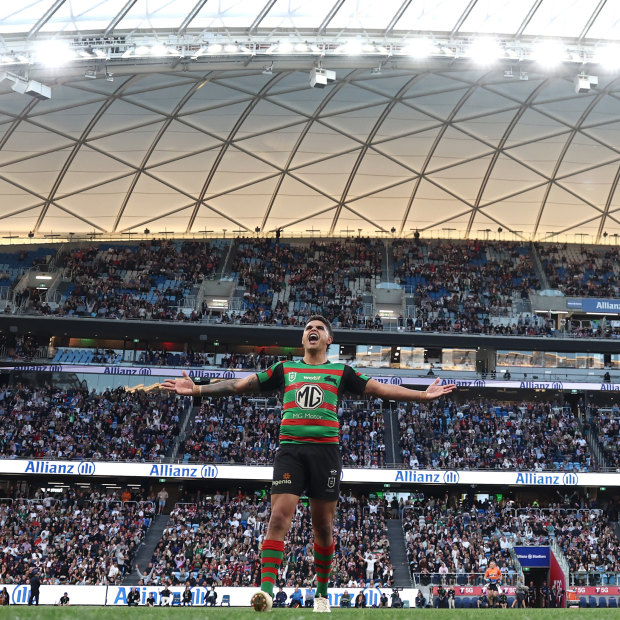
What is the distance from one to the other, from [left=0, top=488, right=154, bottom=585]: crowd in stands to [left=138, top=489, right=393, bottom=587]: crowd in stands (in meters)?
1.41

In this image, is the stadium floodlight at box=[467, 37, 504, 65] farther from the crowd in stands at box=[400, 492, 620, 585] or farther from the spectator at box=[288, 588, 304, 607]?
the spectator at box=[288, 588, 304, 607]

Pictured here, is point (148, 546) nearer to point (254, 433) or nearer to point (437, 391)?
point (254, 433)

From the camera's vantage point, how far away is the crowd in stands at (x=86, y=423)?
141 ft

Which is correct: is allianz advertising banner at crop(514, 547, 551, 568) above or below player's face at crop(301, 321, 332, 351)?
above

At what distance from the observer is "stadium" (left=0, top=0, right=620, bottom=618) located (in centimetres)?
3416

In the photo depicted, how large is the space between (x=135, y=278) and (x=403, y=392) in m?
50.4

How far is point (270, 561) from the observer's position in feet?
25.7

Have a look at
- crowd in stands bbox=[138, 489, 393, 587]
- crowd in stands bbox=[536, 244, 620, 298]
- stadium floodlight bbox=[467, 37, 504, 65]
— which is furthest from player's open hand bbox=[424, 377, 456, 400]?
crowd in stands bbox=[536, 244, 620, 298]

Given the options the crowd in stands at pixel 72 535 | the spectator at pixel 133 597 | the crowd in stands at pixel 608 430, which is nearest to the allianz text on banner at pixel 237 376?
the crowd in stands at pixel 608 430

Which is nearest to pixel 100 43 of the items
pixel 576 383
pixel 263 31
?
pixel 263 31

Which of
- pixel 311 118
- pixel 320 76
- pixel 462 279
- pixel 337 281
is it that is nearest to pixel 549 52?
pixel 320 76

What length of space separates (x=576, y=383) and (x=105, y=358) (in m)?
29.5

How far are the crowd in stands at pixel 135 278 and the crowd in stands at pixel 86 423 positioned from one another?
6281mm

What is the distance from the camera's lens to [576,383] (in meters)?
52.3
